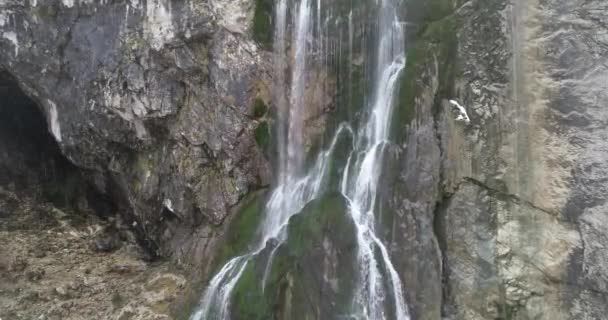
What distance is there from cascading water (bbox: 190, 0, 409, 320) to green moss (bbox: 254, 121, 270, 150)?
0.32m

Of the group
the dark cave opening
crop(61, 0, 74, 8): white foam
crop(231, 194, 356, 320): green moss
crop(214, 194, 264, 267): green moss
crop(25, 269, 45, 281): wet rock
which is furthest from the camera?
the dark cave opening

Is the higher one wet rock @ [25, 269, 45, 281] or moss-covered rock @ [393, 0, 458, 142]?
moss-covered rock @ [393, 0, 458, 142]

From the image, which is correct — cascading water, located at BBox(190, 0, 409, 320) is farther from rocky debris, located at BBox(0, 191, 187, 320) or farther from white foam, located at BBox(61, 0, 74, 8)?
white foam, located at BBox(61, 0, 74, 8)

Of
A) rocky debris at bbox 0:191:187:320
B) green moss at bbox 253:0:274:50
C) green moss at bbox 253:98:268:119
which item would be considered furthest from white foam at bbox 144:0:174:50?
rocky debris at bbox 0:191:187:320

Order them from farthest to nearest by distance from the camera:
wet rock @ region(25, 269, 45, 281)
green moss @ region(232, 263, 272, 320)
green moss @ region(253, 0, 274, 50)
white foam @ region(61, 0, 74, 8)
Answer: white foam @ region(61, 0, 74, 8) < wet rock @ region(25, 269, 45, 281) < green moss @ region(253, 0, 274, 50) < green moss @ region(232, 263, 272, 320)

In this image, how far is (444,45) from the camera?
8.77 metres

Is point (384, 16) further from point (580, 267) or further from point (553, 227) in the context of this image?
point (580, 267)

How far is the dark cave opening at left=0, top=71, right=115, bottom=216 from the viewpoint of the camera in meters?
16.4

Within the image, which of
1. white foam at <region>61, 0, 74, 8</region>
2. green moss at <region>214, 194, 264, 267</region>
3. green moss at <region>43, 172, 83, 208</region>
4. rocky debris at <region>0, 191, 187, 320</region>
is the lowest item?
rocky debris at <region>0, 191, 187, 320</region>

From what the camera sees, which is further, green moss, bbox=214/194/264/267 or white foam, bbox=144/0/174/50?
white foam, bbox=144/0/174/50

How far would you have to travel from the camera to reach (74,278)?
40.1ft

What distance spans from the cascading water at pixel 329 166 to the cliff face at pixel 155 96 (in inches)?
27.7

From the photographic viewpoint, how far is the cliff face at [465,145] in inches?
306

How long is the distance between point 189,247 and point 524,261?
7.57 meters
